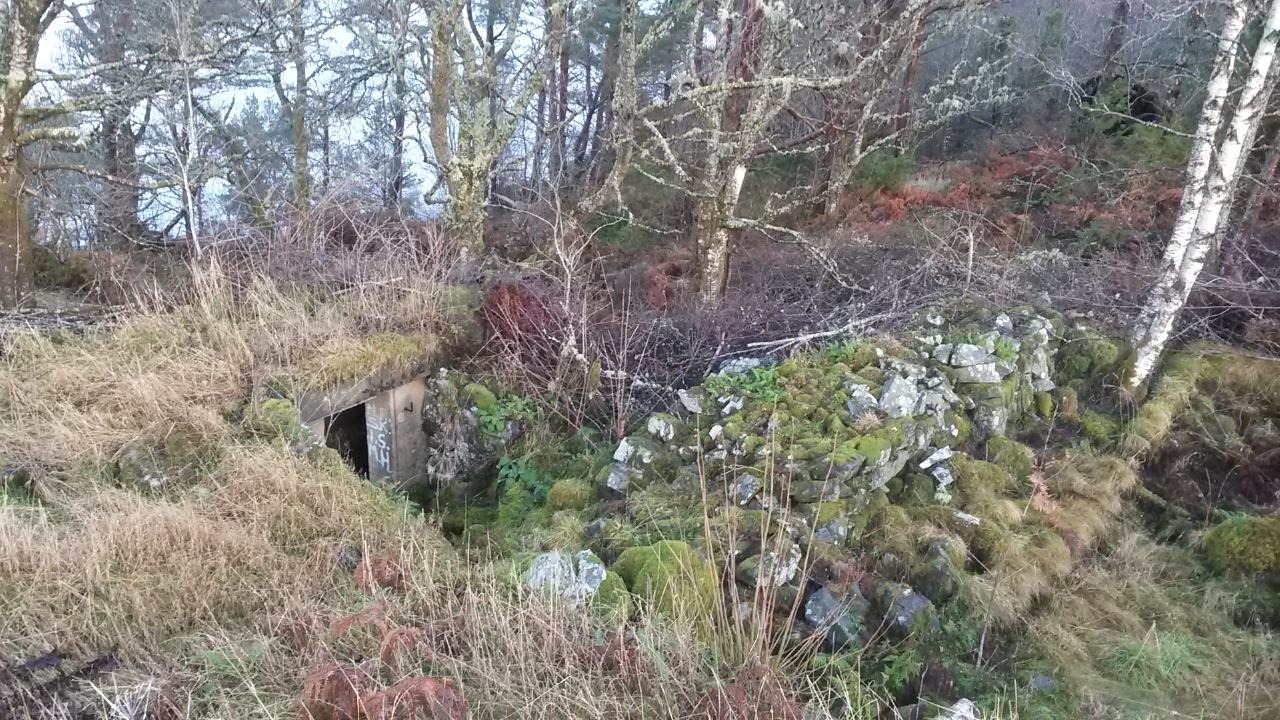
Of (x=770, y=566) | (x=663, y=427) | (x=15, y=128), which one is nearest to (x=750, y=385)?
(x=663, y=427)

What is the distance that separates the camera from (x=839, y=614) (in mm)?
3223

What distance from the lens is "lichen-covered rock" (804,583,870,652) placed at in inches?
126

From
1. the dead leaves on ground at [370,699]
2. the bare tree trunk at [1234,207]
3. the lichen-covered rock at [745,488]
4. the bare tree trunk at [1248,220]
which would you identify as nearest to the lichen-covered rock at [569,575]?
the dead leaves on ground at [370,699]

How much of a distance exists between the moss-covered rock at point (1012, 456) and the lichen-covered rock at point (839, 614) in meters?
2.24

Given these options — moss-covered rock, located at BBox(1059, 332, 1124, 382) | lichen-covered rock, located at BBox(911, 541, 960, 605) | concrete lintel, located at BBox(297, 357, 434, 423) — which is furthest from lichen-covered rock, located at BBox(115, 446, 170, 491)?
moss-covered rock, located at BBox(1059, 332, 1124, 382)

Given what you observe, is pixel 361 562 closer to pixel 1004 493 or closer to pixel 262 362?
pixel 262 362

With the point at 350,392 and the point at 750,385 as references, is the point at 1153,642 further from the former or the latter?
the point at 350,392

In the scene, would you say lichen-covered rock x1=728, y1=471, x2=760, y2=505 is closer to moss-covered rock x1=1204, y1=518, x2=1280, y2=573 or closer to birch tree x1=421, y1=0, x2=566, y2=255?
moss-covered rock x1=1204, y1=518, x2=1280, y2=573

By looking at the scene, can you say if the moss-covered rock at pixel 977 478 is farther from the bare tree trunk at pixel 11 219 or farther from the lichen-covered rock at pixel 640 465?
the bare tree trunk at pixel 11 219

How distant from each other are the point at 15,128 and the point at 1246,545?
36.8 ft

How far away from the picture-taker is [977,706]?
2979mm

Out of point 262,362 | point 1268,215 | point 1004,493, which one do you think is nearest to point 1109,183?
point 1268,215

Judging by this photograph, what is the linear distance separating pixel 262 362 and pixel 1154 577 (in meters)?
6.36

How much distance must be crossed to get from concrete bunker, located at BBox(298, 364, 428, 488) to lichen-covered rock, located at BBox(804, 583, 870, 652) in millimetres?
3675
